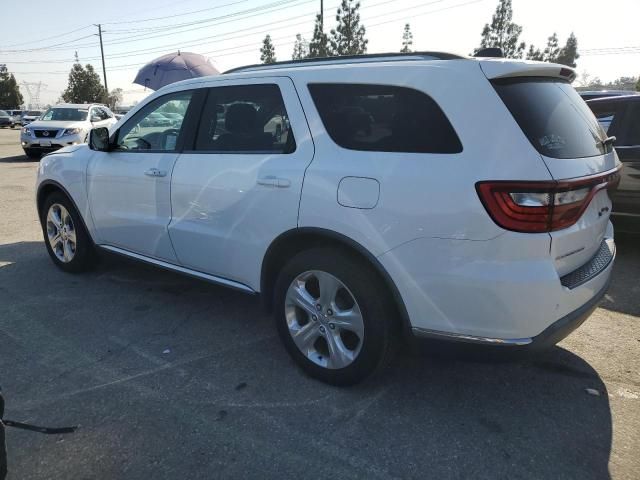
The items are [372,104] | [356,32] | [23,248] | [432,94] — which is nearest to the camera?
[432,94]

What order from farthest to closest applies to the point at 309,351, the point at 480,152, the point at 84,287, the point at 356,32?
the point at 356,32
the point at 84,287
the point at 309,351
the point at 480,152

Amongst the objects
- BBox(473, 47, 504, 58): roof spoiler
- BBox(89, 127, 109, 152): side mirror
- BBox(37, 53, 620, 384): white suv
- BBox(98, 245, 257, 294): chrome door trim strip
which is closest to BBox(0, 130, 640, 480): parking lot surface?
BBox(37, 53, 620, 384): white suv

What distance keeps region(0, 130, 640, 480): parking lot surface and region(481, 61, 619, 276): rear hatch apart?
629mm

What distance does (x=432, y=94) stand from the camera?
2412 mm

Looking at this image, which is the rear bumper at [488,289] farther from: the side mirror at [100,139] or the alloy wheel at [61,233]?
the alloy wheel at [61,233]

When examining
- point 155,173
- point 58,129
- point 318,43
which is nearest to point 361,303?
point 155,173

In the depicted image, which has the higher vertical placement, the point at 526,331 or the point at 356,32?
the point at 356,32

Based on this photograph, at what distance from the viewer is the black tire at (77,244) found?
15.1 ft

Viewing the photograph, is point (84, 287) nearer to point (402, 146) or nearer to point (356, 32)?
point (402, 146)

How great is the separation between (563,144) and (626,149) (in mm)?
3363

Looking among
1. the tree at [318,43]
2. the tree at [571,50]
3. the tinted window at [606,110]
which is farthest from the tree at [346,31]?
the tinted window at [606,110]

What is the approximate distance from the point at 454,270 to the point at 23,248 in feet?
17.5

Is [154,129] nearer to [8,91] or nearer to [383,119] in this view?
[383,119]

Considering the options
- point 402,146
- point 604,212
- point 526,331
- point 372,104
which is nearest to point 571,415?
point 526,331
